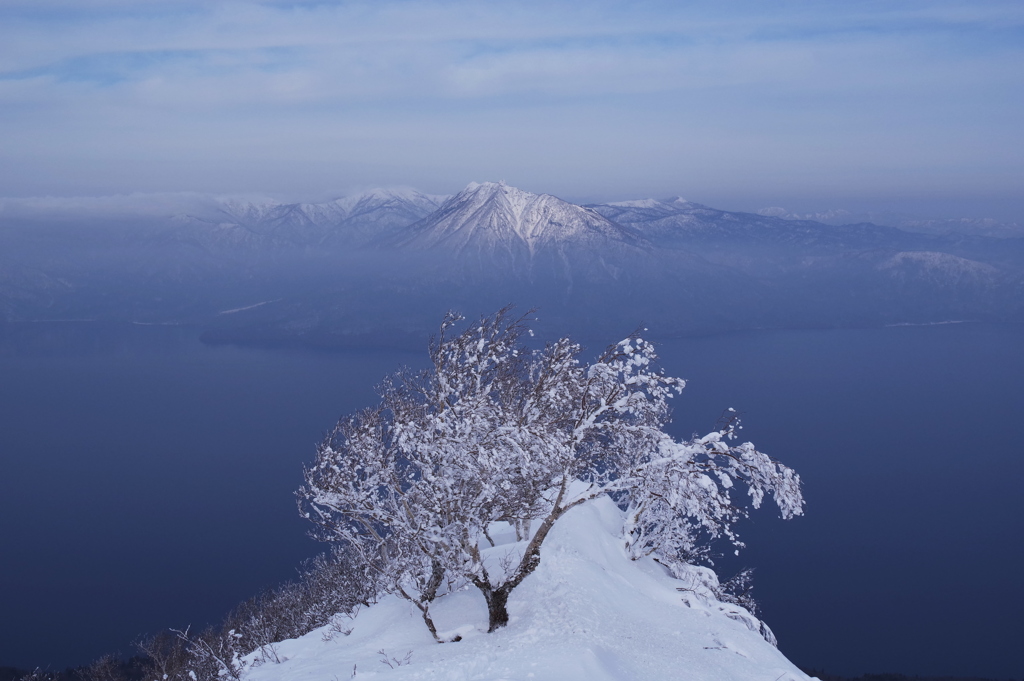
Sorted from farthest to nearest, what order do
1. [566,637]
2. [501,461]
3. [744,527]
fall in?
[744,527], [501,461], [566,637]

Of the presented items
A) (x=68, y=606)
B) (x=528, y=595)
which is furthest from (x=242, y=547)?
(x=528, y=595)

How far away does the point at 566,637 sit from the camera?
12.0m

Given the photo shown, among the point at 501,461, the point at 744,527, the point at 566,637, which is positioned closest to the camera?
the point at 566,637

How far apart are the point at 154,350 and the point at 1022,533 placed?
7861 inches

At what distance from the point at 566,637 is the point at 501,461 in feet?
10.6

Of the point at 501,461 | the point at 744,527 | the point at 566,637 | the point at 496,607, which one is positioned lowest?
the point at 744,527

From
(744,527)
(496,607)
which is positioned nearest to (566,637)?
(496,607)

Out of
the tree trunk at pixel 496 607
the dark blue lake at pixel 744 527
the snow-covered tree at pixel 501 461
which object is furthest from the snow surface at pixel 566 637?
the dark blue lake at pixel 744 527

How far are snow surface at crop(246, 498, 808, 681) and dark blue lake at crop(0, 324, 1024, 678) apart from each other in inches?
1478

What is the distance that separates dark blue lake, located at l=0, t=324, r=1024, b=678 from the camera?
53156 millimetres

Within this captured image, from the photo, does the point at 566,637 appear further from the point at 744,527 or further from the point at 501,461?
the point at 744,527

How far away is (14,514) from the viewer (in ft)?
260

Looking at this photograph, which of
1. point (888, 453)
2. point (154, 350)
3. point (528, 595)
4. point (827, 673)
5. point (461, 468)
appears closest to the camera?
point (461, 468)

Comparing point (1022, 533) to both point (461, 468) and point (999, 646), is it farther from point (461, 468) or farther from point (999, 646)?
point (461, 468)
